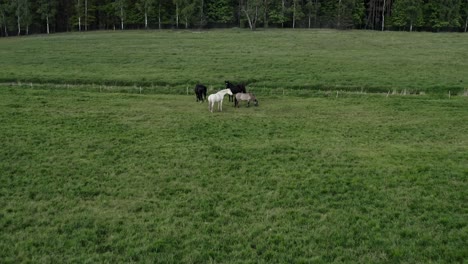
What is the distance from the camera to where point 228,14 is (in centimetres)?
10925

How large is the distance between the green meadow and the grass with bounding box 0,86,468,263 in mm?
64

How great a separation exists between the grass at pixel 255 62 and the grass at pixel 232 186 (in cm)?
1314

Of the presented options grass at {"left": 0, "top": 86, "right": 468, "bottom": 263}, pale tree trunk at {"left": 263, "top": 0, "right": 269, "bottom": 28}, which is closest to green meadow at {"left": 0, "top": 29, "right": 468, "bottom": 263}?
grass at {"left": 0, "top": 86, "right": 468, "bottom": 263}

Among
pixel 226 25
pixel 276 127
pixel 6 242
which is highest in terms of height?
pixel 226 25

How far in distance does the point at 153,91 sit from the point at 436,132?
939 inches

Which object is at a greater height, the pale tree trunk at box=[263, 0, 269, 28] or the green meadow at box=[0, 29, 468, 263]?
the pale tree trunk at box=[263, 0, 269, 28]

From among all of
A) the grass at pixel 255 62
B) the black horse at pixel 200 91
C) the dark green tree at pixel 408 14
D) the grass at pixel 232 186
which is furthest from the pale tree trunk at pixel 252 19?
the grass at pixel 232 186

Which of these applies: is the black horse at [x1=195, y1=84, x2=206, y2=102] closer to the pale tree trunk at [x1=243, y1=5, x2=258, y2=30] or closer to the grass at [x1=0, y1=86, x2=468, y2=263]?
the grass at [x1=0, y1=86, x2=468, y2=263]

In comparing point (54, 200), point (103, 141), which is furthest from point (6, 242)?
point (103, 141)

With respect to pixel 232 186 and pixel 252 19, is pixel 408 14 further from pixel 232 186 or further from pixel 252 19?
pixel 232 186

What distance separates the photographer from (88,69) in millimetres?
47094

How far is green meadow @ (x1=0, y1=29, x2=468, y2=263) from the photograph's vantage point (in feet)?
37.4

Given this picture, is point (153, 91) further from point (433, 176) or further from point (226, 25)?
point (226, 25)

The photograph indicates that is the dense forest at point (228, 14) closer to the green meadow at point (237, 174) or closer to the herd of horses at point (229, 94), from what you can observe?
the green meadow at point (237, 174)
